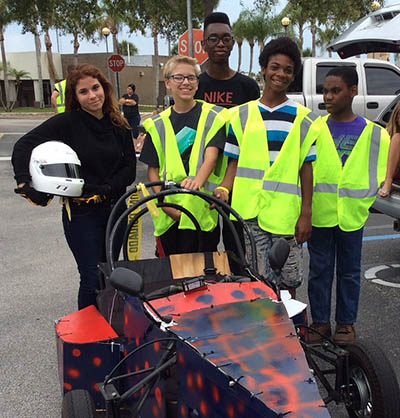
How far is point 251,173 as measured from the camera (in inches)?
122

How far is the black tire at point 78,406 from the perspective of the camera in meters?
2.33

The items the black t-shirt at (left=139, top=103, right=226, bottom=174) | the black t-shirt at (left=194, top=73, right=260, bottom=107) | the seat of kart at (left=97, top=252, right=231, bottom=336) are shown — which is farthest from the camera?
the black t-shirt at (left=194, top=73, right=260, bottom=107)

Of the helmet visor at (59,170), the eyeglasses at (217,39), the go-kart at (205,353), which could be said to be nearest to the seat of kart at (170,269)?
the go-kart at (205,353)

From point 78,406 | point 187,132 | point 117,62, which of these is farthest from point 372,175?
point 117,62

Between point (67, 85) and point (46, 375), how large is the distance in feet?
6.12

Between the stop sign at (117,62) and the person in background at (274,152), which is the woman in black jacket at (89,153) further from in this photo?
the stop sign at (117,62)

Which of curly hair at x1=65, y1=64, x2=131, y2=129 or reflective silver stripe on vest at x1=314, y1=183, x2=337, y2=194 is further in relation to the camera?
reflective silver stripe on vest at x1=314, y1=183, x2=337, y2=194

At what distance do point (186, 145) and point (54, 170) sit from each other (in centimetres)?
84

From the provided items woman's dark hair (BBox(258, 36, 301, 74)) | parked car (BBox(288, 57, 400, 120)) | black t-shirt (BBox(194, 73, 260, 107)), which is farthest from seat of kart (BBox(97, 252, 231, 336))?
parked car (BBox(288, 57, 400, 120))

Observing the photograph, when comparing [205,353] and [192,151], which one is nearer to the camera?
[205,353]

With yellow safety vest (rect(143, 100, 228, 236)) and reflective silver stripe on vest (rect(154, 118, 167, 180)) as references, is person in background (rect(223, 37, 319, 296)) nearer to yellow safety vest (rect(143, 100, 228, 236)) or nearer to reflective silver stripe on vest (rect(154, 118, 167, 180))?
yellow safety vest (rect(143, 100, 228, 236))

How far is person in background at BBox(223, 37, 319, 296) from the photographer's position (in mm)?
3025

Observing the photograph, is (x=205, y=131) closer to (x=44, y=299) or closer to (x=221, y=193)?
(x=221, y=193)

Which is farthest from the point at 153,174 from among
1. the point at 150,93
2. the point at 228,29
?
the point at 150,93
